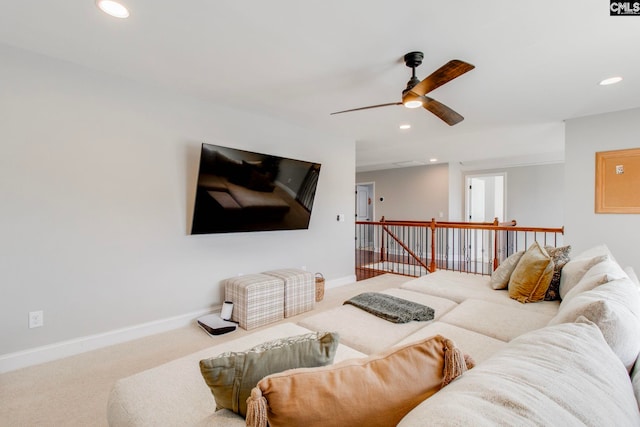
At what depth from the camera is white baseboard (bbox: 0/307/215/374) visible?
2.25 meters

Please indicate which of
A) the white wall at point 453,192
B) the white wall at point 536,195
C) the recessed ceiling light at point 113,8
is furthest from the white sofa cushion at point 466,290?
the white wall at point 536,195

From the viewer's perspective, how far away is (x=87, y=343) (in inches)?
99.7

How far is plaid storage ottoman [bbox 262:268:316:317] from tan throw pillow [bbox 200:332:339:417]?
2.47 m

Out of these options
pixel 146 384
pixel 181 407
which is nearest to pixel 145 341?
pixel 146 384

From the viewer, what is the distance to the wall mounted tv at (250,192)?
3.02 meters

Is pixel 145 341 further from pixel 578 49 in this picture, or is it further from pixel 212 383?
pixel 578 49

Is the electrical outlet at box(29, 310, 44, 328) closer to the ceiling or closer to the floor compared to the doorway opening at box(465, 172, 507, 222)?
closer to the floor

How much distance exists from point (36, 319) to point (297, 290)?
224cm

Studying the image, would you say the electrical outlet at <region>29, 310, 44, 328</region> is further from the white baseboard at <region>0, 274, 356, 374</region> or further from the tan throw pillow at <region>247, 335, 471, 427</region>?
the tan throw pillow at <region>247, 335, 471, 427</region>

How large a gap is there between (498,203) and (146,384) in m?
8.87

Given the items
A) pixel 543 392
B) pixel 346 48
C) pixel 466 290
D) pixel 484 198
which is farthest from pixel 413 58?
pixel 484 198

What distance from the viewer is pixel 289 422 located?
0.65 metres

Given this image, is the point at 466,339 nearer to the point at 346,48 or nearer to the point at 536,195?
the point at 346,48

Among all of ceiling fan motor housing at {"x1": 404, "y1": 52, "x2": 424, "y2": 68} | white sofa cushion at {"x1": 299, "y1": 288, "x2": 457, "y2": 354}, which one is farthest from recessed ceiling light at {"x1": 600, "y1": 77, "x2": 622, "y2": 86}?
white sofa cushion at {"x1": 299, "y1": 288, "x2": 457, "y2": 354}
